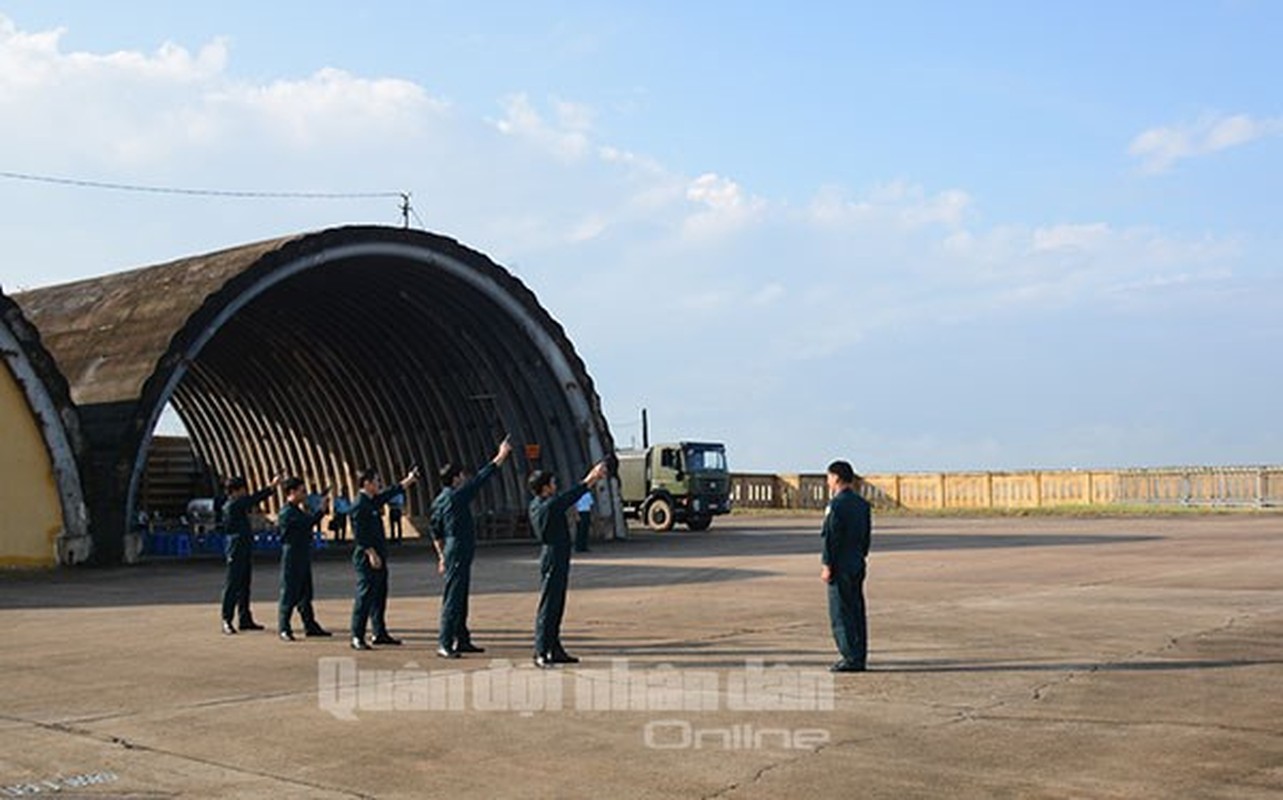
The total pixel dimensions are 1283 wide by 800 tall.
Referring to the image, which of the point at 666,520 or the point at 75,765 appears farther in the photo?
the point at 666,520

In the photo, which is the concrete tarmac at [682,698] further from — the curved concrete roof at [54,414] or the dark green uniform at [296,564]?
the curved concrete roof at [54,414]

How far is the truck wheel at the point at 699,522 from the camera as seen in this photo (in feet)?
132

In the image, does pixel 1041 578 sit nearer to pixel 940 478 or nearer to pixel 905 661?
pixel 905 661

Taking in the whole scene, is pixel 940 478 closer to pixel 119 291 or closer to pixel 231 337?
pixel 231 337

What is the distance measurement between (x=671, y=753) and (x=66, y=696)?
467 centimetres

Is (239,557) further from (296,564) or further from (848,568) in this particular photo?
(848,568)

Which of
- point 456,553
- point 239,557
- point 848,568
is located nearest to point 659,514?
point 239,557

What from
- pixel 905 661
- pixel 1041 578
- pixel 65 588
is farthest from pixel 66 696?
pixel 1041 578

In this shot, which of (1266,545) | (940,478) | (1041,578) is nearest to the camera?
(1041,578)

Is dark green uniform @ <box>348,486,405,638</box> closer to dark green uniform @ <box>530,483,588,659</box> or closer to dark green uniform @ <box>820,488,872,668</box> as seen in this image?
dark green uniform @ <box>530,483,588,659</box>

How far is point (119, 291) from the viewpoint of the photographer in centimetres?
3012

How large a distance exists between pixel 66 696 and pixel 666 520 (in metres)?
31.2

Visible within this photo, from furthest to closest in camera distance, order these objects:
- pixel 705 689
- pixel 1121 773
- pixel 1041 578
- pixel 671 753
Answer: pixel 1041 578, pixel 705 689, pixel 671 753, pixel 1121 773

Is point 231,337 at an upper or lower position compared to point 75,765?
upper
